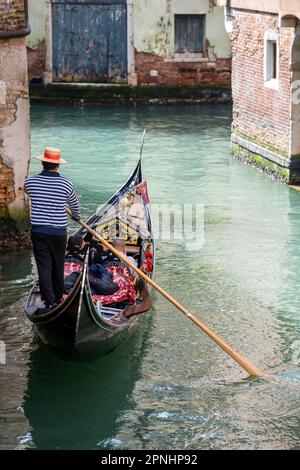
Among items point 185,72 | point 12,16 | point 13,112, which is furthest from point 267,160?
point 185,72

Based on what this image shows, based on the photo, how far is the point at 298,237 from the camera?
25.5 feet

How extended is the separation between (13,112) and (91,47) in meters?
7.71

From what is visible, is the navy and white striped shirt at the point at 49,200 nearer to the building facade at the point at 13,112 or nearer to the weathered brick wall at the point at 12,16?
the building facade at the point at 13,112

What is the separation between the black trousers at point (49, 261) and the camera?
522 cm

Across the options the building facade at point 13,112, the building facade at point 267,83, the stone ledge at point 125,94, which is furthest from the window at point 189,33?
the building facade at point 13,112

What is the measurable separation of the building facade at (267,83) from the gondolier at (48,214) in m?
3.82

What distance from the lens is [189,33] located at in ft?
48.0

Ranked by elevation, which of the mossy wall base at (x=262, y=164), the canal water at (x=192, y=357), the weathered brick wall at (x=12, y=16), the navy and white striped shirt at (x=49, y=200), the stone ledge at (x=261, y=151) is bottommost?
the canal water at (x=192, y=357)

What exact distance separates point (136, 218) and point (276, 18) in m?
3.19

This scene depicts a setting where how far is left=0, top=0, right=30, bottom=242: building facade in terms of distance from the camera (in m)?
6.77

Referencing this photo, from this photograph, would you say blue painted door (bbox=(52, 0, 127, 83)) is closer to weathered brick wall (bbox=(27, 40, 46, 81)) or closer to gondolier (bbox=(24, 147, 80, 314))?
weathered brick wall (bbox=(27, 40, 46, 81))

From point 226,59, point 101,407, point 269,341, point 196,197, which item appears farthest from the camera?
point 226,59
